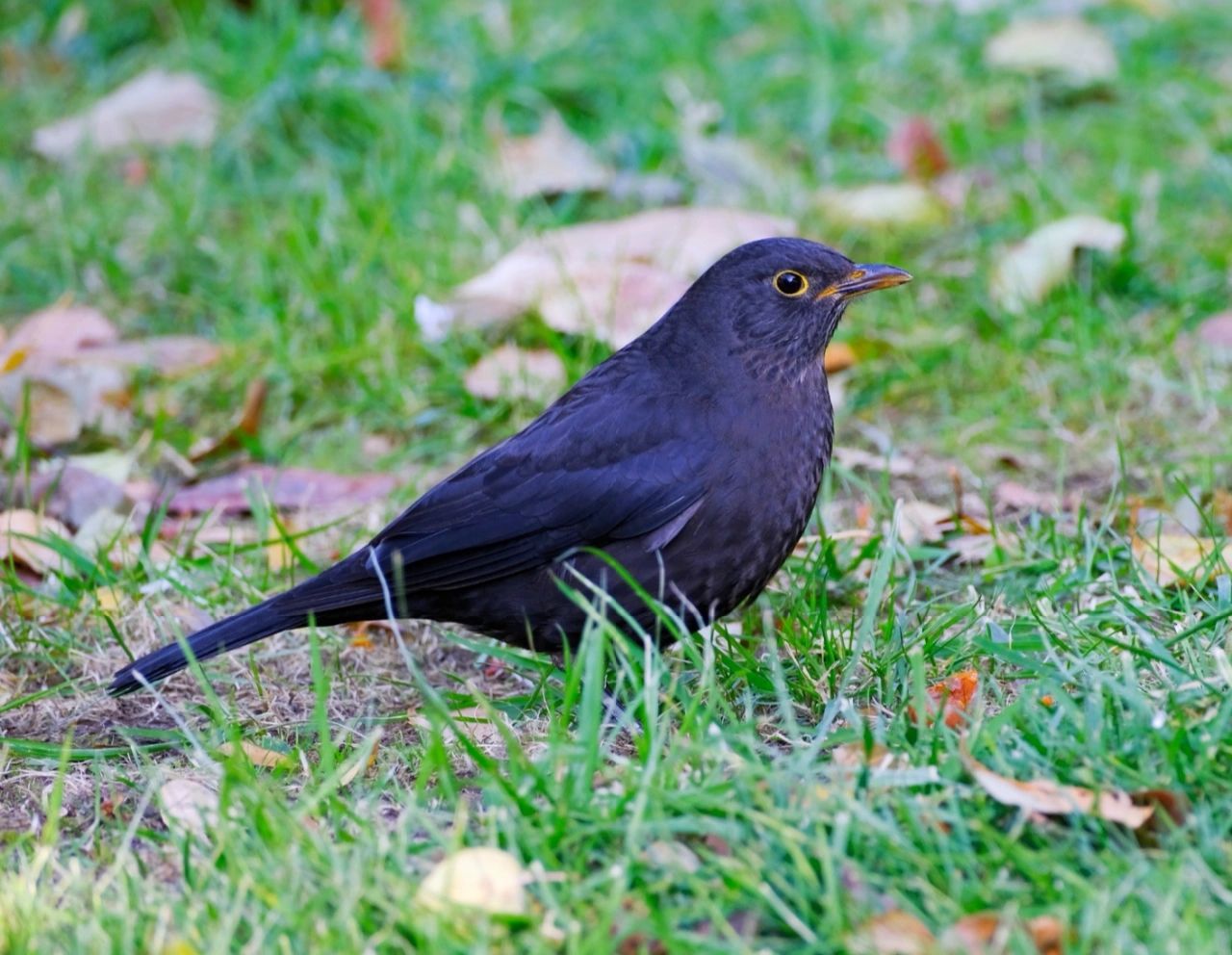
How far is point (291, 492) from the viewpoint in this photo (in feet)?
15.8

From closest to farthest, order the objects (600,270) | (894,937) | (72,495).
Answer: (894,937)
(72,495)
(600,270)

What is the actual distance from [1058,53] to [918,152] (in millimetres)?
954

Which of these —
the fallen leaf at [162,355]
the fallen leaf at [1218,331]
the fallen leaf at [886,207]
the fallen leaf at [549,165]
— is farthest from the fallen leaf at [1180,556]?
the fallen leaf at [162,355]

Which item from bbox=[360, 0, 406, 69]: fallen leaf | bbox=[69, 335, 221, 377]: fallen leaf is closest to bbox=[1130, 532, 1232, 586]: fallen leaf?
bbox=[69, 335, 221, 377]: fallen leaf

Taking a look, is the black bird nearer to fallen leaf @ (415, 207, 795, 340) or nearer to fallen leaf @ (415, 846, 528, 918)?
fallen leaf @ (415, 846, 528, 918)

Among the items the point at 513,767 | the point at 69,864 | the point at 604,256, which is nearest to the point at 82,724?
the point at 69,864

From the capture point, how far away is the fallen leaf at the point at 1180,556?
3607 millimetres

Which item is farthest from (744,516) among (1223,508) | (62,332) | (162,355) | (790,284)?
(62,332)

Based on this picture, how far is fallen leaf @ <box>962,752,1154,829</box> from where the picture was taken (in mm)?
2617

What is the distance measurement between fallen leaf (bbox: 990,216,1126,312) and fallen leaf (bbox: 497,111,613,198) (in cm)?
161

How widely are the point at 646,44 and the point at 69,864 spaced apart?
5.04 meters

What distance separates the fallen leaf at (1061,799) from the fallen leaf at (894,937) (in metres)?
0.29

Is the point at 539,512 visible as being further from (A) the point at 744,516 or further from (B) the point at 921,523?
(B) the point at 921,523

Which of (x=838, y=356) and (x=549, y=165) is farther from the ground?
(x=549, y=165)
